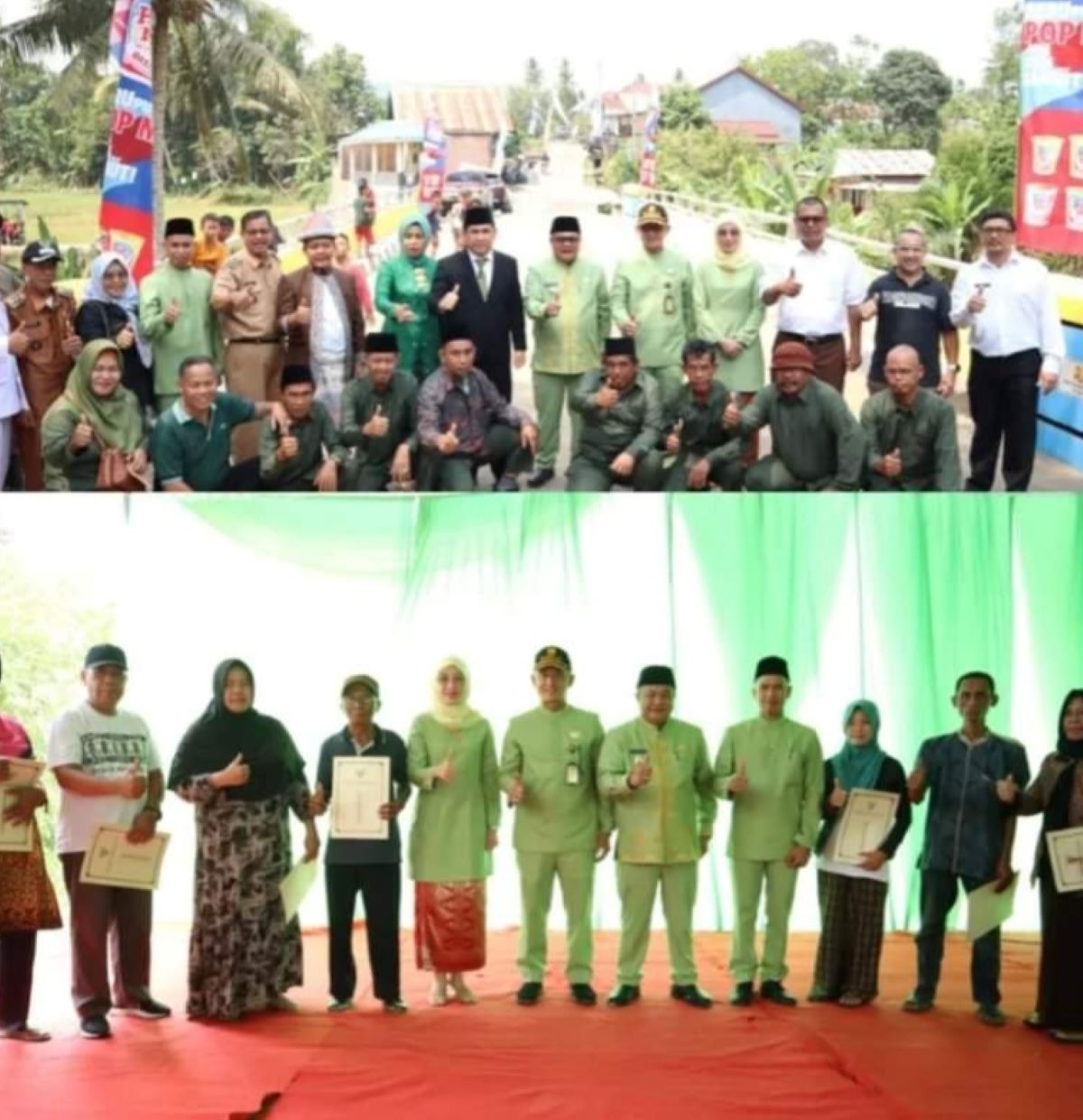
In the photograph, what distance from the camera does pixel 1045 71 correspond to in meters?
8.16

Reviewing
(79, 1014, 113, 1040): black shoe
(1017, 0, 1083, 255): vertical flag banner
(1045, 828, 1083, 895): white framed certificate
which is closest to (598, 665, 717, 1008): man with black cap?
(1045, 828, 1083, 895): white framed certificate

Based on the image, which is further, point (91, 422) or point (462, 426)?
point (462, 426)

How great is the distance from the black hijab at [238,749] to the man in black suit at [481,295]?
4.94 feet

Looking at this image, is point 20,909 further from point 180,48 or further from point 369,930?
point 180,48

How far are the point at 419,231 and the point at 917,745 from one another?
2.27 metres

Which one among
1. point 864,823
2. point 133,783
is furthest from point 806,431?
point 133,783

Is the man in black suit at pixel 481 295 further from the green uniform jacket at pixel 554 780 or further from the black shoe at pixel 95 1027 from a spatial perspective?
the black shoe at pixel 95 1027

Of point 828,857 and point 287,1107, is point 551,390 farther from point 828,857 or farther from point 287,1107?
point 287,1107

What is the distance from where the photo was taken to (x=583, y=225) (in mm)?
8836

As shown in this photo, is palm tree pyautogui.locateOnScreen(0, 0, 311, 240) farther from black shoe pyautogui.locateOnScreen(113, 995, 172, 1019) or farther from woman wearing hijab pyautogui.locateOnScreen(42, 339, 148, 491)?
black shoe pyautogui.locateOnScreen(113, 995, 172, 1019)

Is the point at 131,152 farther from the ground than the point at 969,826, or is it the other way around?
the point at 131,152

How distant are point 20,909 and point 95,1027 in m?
0.37

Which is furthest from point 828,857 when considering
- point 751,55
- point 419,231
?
point 751,55

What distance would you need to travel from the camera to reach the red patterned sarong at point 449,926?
22.5 feet
